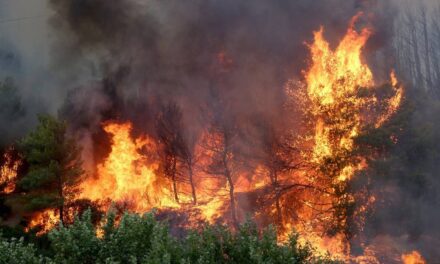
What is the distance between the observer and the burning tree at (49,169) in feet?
63.8

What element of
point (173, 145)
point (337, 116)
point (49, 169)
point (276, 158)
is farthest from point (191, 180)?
point (337, 116)

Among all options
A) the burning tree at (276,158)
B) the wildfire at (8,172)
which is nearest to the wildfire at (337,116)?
the burning tree at (276,158)

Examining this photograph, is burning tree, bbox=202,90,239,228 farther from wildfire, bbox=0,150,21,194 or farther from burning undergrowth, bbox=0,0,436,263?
wildfire, bbox=0,150,21,194

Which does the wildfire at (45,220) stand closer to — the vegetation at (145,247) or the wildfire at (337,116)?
the vegetation at (145,247)

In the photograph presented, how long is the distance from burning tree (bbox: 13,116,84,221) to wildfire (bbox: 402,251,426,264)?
53.5 feet

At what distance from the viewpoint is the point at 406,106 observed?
22500 millimetres

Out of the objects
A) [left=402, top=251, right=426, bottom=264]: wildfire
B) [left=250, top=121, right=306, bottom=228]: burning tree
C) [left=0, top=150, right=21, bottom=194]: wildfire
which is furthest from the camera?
[left=250, top=121, right=306, bottom=228]: burning tree

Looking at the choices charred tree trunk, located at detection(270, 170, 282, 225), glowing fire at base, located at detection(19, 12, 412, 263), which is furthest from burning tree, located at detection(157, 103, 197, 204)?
charred tree trunk, located at detection(270, 170, 282, 225)

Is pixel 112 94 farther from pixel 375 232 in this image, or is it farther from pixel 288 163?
pixel 375 232

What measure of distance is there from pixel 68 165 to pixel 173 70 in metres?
8.87

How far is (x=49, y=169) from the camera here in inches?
774

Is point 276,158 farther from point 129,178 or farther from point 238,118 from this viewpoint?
point 129,178

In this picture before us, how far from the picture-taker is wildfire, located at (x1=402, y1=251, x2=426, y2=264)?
19.8 metres

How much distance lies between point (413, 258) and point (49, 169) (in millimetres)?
17836
